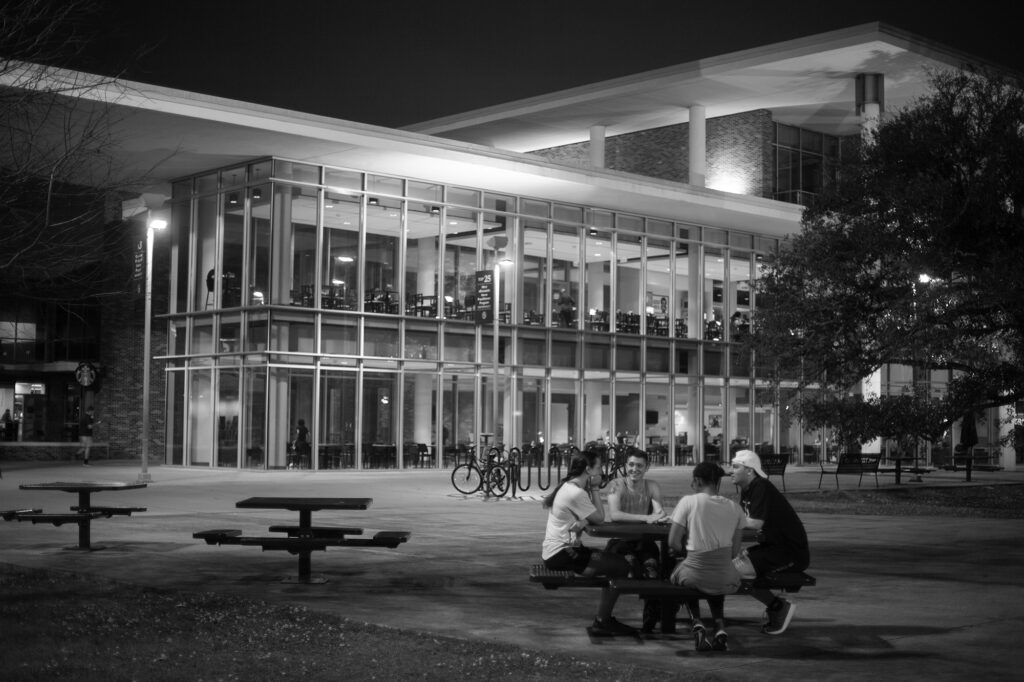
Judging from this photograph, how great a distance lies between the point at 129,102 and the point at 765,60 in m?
24.5

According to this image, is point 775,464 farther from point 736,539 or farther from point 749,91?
point 749,91

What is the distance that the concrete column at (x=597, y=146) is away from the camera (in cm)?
5306

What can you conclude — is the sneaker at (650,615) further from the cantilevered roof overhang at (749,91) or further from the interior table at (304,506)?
the cantilevered roof overhang at (749,91)

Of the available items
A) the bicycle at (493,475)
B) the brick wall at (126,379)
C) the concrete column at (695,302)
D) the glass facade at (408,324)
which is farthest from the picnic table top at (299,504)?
the concrete column at (695,302)

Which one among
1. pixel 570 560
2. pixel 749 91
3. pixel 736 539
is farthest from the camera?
pixel 749 91

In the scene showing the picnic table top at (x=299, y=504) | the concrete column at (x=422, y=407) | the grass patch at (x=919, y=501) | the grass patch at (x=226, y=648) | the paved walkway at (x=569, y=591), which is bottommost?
the grass patch at (x=919, y=501)

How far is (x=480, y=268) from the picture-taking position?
40.2m

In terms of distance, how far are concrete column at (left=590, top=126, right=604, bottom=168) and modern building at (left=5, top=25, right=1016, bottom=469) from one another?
4.06 ft

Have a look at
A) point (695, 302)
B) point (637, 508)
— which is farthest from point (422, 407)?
point (637, 508)

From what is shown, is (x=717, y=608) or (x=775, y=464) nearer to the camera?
(x=717, y=608)

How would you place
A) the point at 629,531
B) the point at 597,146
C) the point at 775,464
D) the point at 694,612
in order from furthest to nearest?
the point at 597,146, the point at 775,464, the point at 629,531, the point at 694,612

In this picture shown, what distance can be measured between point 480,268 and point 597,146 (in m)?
15.3

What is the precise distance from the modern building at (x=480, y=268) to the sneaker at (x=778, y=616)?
20.5m

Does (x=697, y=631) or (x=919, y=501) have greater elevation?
(x=697, y=631)
